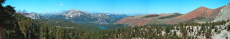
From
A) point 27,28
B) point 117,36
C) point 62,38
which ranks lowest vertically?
point 117,36

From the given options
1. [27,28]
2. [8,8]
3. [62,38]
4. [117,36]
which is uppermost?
[8,8]

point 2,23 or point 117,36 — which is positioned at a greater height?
point 2,23

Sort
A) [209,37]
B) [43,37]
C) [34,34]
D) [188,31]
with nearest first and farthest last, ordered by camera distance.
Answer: [34,34] → [43,37] → [209,37] → [188,31]

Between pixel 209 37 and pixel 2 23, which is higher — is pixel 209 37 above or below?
below

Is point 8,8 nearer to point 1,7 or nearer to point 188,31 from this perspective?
point 1,7

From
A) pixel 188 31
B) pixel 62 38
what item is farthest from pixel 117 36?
pixel 62 38

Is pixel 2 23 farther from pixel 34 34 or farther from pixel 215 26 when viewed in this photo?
pixel 215 26

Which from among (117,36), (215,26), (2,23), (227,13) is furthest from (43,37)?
(227,13)

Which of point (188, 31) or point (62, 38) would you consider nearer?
point (62, 38)

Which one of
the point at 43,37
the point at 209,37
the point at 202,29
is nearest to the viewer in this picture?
the point at 43,37
